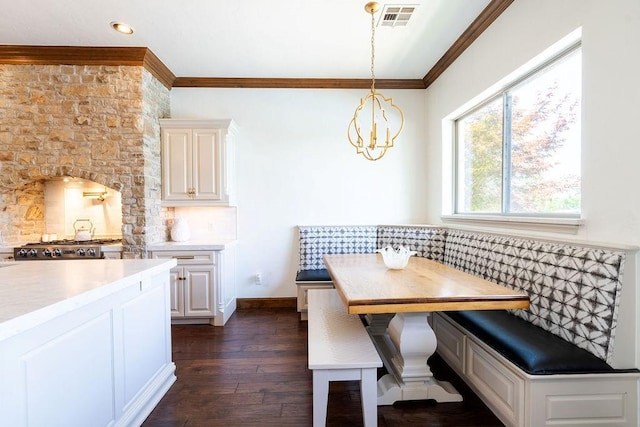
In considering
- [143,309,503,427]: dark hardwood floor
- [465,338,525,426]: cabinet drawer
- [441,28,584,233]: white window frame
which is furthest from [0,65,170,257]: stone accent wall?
[441,28,584,233]: white window frame

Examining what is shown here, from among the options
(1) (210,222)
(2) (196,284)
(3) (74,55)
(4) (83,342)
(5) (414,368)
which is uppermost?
(3) (74,55)

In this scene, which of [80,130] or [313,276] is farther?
[313,276]

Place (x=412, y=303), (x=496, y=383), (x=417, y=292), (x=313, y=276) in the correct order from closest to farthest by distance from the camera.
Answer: (x=412, y=303)
(x=417, y=292)
(x=496, y=383)
(x=313, y=276)

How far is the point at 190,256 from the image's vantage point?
129 inches

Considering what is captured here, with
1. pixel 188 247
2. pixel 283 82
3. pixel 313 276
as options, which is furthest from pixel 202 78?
pixel 313 276

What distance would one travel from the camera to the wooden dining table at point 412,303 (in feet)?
5.15

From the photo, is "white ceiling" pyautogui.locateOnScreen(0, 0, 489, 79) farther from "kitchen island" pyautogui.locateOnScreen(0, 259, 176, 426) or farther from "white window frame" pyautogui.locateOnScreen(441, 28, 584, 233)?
"kitchen island" pyautogui.locateOnScreen(0, 259, 176, 426)

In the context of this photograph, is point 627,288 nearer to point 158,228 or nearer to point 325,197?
point 325,197

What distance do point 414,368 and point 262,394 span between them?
3.38 feet

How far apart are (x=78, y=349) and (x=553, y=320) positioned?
96.2 inches

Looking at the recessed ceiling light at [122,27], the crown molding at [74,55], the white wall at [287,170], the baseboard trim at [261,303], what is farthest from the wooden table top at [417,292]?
the crown molding at [74,55]

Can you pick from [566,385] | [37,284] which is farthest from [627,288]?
[37,284]

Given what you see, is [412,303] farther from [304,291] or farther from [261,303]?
[261,303]

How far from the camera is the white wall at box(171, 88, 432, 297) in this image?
3.88 meters
